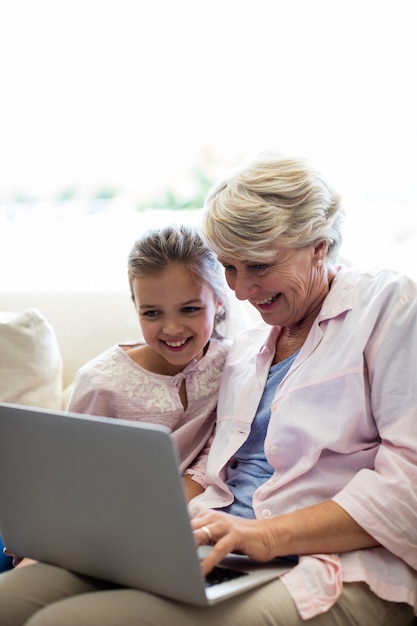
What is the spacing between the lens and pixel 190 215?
2334 millimetres

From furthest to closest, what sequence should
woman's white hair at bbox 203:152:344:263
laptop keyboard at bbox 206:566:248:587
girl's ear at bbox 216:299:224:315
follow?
girl's ear at bbox 216:299:224:315 → woman's white hair at bbox 203:152:344:263 → laptop keyboard at bbox 206:566:248:587

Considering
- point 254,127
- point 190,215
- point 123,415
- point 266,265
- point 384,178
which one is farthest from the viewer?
point 254,127

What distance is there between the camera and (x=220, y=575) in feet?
4.17

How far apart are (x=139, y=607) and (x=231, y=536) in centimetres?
18

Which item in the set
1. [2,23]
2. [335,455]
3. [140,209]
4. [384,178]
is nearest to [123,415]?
[335,455]

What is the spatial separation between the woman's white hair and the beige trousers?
0.63 meters

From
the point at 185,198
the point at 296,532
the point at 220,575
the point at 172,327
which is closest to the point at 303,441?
the point at 296,532

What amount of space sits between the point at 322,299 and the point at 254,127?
1239 millimetres

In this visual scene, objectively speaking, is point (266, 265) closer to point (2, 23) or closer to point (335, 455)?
point (335, 455)

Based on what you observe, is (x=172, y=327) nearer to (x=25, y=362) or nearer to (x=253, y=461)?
(x=253, y=461)

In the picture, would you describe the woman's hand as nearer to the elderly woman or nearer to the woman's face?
the elderly woman

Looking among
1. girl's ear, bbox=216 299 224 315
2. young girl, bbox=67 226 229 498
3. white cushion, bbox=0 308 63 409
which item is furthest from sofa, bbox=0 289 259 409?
young girl, bbox=67 226 229 498

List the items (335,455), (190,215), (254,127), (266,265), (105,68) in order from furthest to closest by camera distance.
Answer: (105,68)
(254,127)
(190,215)
(266,265)
(335,455)

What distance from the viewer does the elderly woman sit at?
4.17 ft
